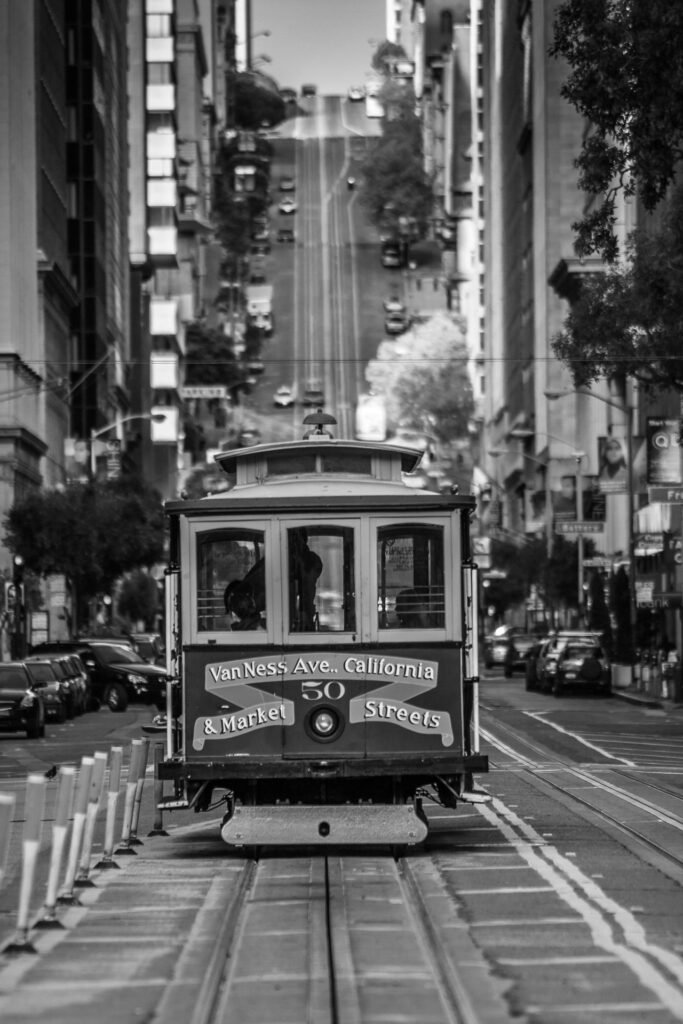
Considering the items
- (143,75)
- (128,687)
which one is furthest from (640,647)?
(143,75)

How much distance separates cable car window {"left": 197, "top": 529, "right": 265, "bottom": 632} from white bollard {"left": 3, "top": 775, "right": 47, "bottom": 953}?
5384 mm

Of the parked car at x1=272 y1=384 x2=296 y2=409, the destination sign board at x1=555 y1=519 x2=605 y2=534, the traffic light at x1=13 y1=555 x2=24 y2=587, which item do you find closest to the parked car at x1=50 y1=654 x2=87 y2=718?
the destination sign board at x1=555 y1=519 x2=605 y2=534

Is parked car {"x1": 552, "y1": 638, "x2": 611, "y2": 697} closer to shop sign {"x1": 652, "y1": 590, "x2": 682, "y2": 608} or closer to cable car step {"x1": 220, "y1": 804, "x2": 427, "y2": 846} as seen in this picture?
shop sign {"x1": 652, "y1": 590, "x2": 682, "y2": 608}

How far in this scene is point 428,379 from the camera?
174000 millimetres

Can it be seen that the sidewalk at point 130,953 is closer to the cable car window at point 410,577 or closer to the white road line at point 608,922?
the white road line at point 608,922

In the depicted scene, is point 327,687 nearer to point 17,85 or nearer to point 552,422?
point 17,85

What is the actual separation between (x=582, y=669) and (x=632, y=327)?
15.8m

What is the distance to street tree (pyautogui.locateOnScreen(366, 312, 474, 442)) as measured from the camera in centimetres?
17075

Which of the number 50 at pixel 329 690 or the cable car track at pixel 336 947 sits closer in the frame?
the cable car track at pixel 336 947

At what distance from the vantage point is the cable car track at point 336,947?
36.3 ft

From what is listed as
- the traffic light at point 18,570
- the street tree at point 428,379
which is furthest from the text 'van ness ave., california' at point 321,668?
the street tree at point 428,379

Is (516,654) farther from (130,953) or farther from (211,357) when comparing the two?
(211,357)

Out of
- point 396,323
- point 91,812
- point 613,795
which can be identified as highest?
point 396,323

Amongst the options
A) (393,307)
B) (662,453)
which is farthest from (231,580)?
(393,307)
